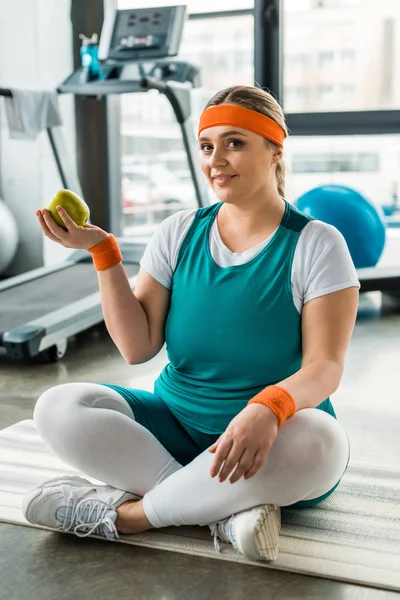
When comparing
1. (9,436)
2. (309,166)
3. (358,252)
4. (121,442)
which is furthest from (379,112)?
(121,442)

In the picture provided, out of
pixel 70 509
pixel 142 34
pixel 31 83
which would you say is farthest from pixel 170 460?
pixel 31 83

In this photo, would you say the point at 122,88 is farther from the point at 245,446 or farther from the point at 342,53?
the point at 245,446

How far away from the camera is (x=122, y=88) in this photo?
396 centimetres

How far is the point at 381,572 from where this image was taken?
148cm

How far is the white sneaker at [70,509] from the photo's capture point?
1632 millimetres

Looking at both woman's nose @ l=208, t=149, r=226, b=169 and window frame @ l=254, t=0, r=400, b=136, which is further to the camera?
window frame @ l=254, t=0, r=400, b=136

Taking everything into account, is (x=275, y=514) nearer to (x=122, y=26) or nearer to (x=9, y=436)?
(x=9, y=436)

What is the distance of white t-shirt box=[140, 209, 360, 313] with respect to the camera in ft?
5.22

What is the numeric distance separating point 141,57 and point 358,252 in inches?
61.9

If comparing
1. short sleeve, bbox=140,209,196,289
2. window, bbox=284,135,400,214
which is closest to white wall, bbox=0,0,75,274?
window, bbox=284,135,400,214

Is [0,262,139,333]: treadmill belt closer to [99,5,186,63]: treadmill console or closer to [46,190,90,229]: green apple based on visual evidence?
[99,5,186,63]: treadmill console

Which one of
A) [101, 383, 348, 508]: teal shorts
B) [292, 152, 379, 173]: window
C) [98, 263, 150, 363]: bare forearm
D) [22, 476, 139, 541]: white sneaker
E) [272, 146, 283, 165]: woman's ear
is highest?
[272, 146, 283, 165]: woman's ear

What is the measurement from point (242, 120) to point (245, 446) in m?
0.68

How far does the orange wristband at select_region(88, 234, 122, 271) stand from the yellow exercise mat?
575 mm
